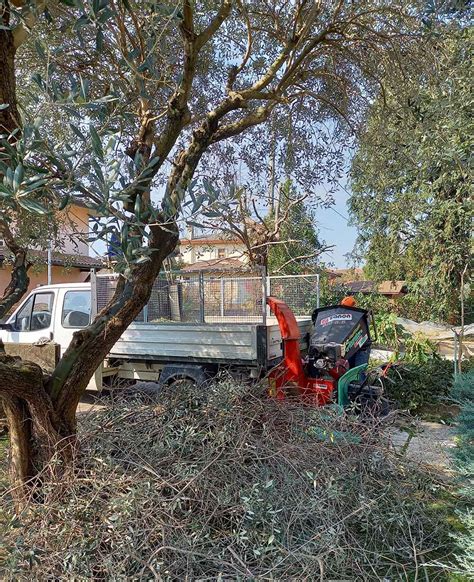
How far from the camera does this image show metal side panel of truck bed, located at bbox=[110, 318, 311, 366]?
19.2 feet

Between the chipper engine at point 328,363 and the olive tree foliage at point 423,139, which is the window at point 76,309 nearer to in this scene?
the chipper engine at point 328,363

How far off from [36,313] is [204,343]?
10.7 ft

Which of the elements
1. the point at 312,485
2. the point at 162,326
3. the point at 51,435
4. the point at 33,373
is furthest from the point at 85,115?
the point at 162,326

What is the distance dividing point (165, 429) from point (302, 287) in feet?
16.8

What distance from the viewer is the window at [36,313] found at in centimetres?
751

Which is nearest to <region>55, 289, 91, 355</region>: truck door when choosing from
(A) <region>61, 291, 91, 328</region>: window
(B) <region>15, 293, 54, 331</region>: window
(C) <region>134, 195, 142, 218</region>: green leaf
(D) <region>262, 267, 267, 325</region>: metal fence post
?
(A) <region>61, 291, 91, 328</region>: window

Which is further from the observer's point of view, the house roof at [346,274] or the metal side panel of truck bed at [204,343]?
the house roof at [346,274]

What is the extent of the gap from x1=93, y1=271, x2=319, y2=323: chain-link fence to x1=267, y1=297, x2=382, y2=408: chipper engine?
1276 mm

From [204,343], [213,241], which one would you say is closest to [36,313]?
[204,343]

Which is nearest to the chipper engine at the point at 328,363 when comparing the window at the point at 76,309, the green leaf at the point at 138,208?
the window at the point at 76,309

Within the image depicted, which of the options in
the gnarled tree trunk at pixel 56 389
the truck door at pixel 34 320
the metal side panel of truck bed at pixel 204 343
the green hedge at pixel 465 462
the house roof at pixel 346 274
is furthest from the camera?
the house roof at pixel 346 274

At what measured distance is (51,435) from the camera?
3.26 meters

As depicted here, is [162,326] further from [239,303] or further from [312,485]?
[312,485]

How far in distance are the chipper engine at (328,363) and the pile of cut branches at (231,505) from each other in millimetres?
1448
